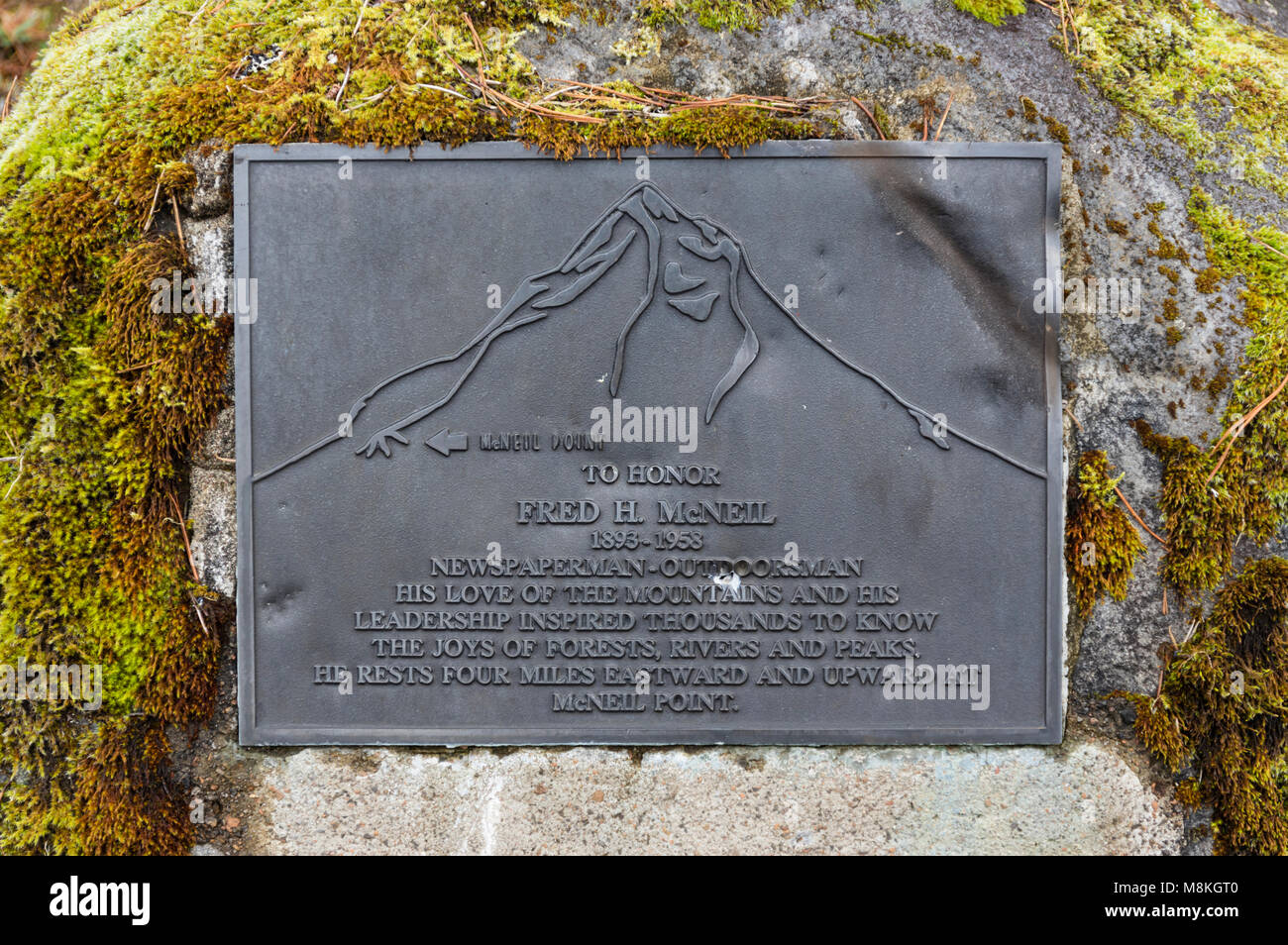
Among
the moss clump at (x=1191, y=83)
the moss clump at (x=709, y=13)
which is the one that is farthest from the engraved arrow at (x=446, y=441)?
the moss clump at (x=1191, y=83)

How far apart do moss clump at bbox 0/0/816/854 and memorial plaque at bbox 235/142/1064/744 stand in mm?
162

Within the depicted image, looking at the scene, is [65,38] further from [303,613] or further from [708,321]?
[708,321]

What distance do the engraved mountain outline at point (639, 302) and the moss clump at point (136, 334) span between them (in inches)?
10.5

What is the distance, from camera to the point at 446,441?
8.50 ft

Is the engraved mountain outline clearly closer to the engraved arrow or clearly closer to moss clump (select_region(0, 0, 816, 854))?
the engraved arrow

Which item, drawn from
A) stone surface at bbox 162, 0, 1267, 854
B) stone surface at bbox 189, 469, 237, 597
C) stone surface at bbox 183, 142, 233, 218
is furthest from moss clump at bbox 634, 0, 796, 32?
stone surface at bbox 189, 469, 237, 597

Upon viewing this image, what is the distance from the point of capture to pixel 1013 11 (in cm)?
287

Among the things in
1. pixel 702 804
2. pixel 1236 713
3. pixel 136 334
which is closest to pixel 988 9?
pixel 1236 713

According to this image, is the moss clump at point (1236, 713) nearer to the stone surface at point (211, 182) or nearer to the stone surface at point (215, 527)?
the stone surface at point (215, 527)

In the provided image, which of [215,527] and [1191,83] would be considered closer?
[215,527]

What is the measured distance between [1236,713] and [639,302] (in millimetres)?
2419

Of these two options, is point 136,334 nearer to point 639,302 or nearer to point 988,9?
point 639,302

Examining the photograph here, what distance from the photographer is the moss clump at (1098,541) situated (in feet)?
8.70

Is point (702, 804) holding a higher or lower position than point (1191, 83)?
lower
